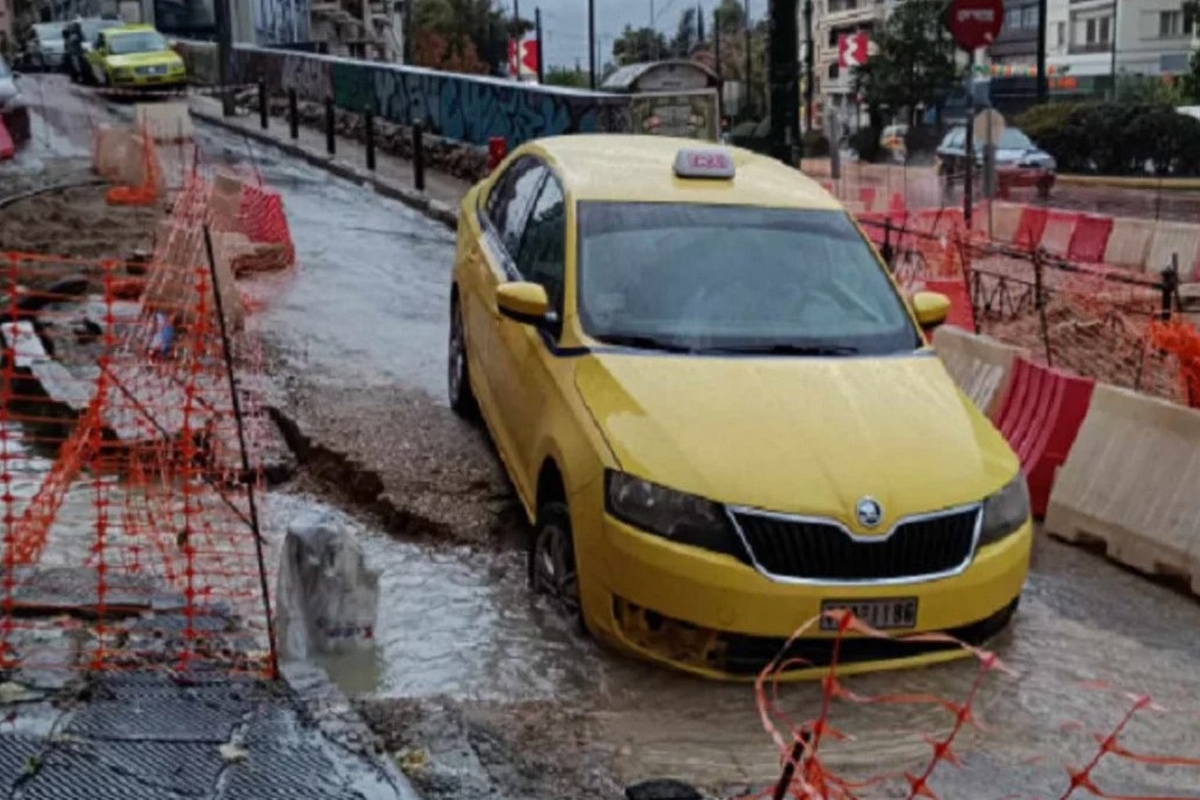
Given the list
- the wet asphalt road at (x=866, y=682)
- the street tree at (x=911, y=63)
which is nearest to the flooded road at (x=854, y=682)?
the wet asphalt road at (x=866, y=682)

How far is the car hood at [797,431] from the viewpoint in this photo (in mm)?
5500

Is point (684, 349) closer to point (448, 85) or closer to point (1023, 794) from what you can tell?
point (1023, 794)

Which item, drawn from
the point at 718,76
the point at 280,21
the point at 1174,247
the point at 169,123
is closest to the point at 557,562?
the point at 1174,247

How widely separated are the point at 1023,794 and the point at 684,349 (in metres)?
2.38

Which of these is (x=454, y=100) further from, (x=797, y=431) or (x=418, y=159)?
(x=797, y=431)

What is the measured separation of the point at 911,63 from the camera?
6488cm

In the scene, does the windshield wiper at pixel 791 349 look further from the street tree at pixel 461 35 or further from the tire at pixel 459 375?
the street tree at pixel 461 35

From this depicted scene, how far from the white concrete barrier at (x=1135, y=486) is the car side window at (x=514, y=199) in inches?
119

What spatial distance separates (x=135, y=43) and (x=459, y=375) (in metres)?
35.5

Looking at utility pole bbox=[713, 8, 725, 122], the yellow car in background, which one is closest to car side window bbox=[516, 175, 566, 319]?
utility pole bbox=[713, 8, 725, 122]

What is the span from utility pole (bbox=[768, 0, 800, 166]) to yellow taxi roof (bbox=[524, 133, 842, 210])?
19.1 feet

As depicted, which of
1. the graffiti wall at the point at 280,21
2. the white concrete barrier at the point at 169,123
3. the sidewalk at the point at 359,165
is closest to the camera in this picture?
the sidewalk at the point at 359,165

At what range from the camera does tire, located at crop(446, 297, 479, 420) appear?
A: 894 cm

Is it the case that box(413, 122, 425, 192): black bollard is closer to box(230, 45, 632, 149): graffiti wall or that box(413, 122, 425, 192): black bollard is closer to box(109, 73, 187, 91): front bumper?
box(230, 45, 632, 149): graffiti wall
